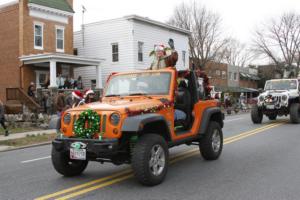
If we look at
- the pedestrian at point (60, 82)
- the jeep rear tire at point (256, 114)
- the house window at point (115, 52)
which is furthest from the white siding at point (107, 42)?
the jeep rear tire at point (256, 114)

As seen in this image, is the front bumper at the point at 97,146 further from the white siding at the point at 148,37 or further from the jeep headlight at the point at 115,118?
the white siding at the point at 148,37

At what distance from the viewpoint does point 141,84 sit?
25.8ft

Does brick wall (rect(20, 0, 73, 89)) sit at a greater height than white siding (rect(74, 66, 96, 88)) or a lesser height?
greater

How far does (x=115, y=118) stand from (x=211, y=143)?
318cm

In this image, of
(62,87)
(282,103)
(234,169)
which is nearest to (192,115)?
(234,169)

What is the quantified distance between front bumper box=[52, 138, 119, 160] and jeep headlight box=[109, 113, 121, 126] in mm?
293

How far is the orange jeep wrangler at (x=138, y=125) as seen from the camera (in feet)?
20.6

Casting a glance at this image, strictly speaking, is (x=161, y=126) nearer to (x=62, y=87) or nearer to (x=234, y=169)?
(x=234, y=169)

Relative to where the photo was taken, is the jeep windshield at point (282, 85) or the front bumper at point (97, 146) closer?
the front bumper at point (97, 146)

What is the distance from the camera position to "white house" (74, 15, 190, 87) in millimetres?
29719

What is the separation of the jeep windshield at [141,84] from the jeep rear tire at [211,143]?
1.75m

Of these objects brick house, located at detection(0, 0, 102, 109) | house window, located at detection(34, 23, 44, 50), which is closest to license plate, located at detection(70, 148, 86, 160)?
brick house, located at detection(0, 0, 102, 109)

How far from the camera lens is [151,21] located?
3092 cm

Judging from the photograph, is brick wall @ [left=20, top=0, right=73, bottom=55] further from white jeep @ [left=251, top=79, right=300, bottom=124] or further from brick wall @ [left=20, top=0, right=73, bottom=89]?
white jeep @ [left=251, top=79, right=300, bottom=124]
